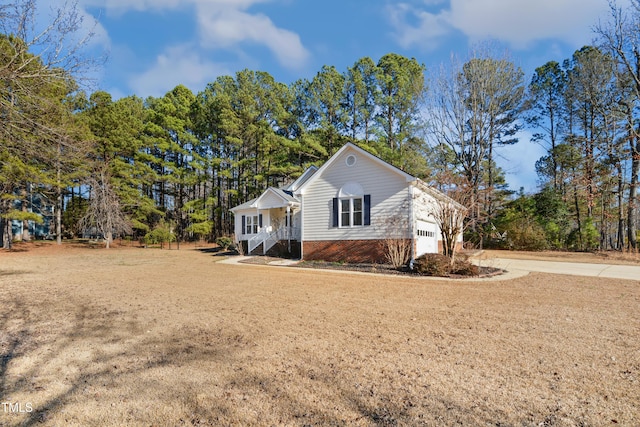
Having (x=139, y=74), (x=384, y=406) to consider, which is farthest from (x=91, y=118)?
(x=384, y=406)

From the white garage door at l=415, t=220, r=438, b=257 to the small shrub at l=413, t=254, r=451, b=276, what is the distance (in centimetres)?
280

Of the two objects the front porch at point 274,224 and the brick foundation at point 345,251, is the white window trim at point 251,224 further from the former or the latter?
the brick foundation at point 345,251

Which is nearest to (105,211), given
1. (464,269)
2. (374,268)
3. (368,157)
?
(368,157)

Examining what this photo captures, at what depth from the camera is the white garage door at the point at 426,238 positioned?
619 inches

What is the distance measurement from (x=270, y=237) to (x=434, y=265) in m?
11.6

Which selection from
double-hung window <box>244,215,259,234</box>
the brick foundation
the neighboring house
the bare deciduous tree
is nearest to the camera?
the neighboring house

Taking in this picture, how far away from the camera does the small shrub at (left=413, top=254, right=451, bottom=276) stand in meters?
12.0

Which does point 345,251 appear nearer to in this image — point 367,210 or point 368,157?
point 367,210

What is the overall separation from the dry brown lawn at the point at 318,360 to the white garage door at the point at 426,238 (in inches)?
316

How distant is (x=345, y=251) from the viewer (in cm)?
1633

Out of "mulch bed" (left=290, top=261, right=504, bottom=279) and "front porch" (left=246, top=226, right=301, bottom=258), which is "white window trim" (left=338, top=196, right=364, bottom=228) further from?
"front porch" (left=246, top=226, right=301, bottom=258)

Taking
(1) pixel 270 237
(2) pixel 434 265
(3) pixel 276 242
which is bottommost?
(2) pixel 434 265

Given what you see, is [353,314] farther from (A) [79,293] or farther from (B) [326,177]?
(B) [326,177]

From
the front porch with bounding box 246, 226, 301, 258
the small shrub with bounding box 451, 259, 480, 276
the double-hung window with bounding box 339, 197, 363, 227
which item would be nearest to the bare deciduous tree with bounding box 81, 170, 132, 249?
the front porch with bounding box 246, 226, 301, 258
